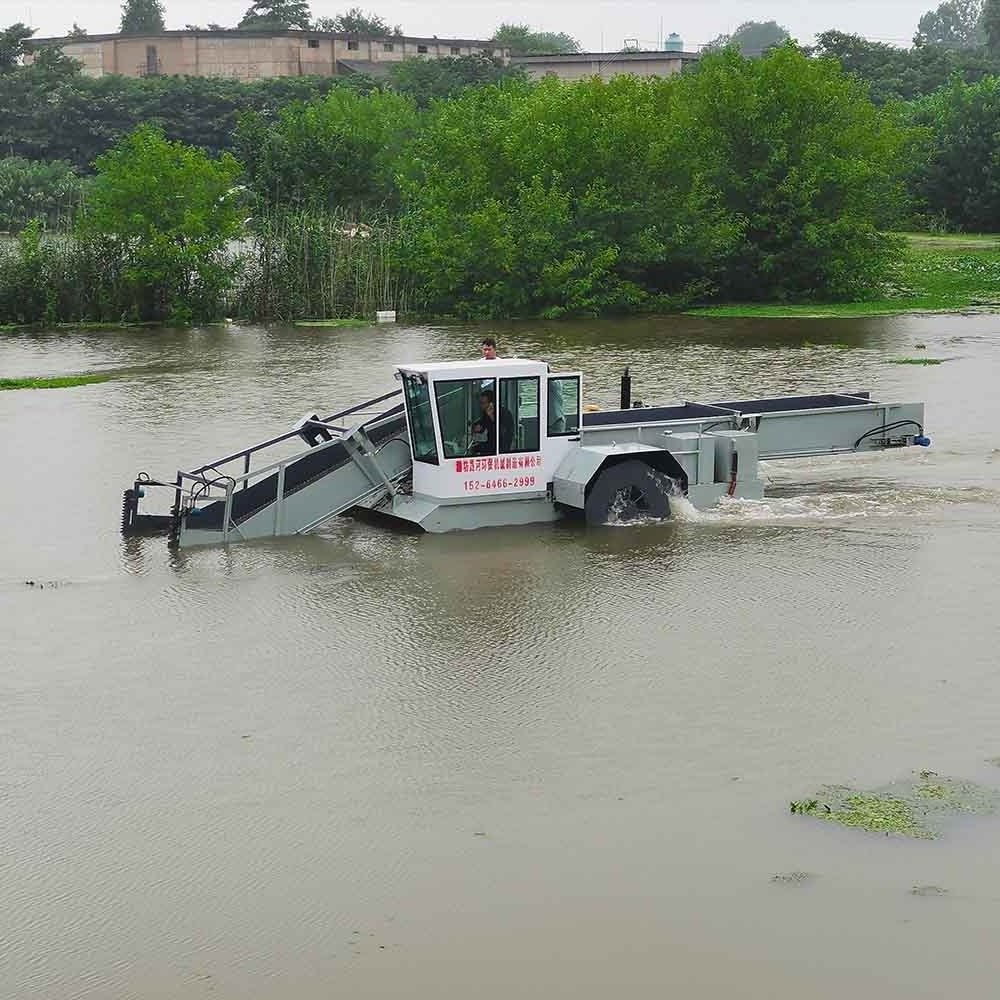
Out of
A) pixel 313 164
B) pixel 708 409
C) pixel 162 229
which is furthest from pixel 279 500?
pixel 313 164

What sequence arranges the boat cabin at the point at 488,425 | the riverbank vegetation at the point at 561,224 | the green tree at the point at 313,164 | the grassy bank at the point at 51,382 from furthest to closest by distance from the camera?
the green tree at the point at 313,164, the riverbank vegetation at the point at 561,224, the grassy bank at the point at 51,382, the boat cabin at the point at 488,425

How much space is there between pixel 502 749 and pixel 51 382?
24702 mm

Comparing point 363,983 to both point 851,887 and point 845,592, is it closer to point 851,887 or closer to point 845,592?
point 851,887

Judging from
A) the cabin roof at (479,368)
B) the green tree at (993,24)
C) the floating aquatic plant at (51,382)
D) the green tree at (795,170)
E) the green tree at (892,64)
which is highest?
the green tree at (993,24)

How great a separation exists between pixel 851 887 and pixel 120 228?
136 ft

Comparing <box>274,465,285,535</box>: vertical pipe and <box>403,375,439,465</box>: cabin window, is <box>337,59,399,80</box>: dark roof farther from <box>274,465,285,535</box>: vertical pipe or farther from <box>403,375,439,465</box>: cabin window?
<box>274,465,285,535</box>: vertical pipe

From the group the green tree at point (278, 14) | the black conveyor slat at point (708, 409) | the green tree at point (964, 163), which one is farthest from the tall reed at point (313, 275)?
the green tree at point (278, 14)

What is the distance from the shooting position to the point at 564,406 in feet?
63.5

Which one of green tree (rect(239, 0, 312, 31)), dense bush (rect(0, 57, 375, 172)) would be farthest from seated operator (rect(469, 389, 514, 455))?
green tree (rect(239, 0, 312, 31))

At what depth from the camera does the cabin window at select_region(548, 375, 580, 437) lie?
19.2m

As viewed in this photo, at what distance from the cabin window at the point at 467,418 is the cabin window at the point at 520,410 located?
11 cm

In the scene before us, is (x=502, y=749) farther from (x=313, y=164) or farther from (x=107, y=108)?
(x=107, y=108)

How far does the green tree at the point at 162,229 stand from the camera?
4781 centimetres

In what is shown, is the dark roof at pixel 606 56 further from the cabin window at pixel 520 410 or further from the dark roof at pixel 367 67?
the cabin window at pixel 520 410
